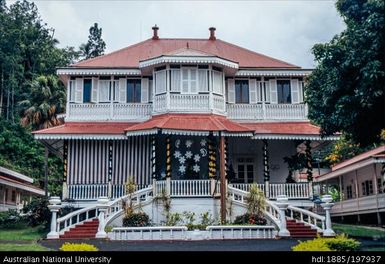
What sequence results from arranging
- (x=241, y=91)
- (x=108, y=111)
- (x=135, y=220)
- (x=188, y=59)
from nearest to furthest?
(x=135, y=220)
(x=188, y=59)
(x=108, y=111)
(x=241, y=91)

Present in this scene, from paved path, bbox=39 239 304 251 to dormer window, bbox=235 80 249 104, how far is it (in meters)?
9.98

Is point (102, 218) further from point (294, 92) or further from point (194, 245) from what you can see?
point (294, 92)

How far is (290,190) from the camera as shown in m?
23.3

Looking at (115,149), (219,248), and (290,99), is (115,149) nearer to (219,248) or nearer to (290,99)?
(290,99)

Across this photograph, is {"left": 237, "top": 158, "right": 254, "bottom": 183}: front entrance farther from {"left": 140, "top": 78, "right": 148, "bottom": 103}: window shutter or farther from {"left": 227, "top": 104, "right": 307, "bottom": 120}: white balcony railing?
{"left": 140, "top": 78, "right": 148, "bottom": 103}: window shutter

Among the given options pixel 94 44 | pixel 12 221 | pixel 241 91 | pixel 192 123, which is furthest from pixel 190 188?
pixel 94 44

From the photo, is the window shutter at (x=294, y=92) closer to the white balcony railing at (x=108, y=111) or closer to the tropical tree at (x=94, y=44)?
the white balcony railing at (x=108, y=111)

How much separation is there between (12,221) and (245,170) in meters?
11.1

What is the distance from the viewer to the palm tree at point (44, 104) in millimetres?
35875

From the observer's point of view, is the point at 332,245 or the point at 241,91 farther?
the point at 241,91

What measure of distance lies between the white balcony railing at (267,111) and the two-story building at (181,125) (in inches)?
1.9

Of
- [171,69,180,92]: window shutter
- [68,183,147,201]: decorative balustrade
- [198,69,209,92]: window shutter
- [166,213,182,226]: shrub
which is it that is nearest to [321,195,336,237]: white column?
[166,213,182,226]: shrub
